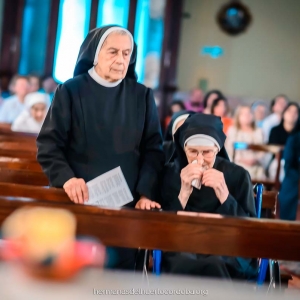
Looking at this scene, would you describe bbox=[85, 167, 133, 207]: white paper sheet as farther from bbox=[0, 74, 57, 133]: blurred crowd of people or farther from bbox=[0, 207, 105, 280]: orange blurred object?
bbox=[0, 74, 57, 133]: blurred crowd of people

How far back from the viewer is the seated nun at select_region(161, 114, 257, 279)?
99.3 inches

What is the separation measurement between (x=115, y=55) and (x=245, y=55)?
8.71m

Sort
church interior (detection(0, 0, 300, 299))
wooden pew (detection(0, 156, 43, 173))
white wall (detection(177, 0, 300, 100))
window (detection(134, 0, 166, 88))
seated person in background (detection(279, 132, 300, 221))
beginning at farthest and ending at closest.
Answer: white wall (detection(177, 0, 300, 100)), window (detection(134, 0, 166, 88)), seated person in background (detection(279, 132, 300, 221)), wooden pew (detection(0, 156, 43, 173)), church interior (detection(0, 0, 300, 299))

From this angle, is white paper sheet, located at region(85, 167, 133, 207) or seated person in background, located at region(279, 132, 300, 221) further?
seated person in background, located at region(279, 132, 300, 221)

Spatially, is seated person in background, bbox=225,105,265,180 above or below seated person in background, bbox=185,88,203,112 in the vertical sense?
below

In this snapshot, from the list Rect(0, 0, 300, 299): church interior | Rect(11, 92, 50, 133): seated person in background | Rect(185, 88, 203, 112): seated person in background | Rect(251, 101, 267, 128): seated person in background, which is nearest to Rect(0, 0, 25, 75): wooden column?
Rect(185, 88, 203, 112): seated person in background

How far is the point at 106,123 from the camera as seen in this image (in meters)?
2.46

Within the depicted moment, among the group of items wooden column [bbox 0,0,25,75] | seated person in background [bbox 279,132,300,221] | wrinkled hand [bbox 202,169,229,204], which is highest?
wooden column [bbox 0,0,25,75]

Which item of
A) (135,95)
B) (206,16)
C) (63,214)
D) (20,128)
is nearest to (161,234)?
(63,214)

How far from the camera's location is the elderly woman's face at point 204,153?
107 inches

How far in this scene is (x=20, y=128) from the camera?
6938 mm

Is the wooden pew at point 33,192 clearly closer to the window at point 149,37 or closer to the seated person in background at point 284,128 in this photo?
the seated person in background at point 284,128

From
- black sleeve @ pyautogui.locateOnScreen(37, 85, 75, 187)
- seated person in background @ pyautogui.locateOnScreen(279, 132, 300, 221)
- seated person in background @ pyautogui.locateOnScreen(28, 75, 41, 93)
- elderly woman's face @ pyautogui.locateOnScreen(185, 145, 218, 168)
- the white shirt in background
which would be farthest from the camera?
seated person in background @ pyautogui.locateOnScreen(28, 75, 41, 93)

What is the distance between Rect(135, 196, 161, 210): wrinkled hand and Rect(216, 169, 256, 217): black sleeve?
36 cm
